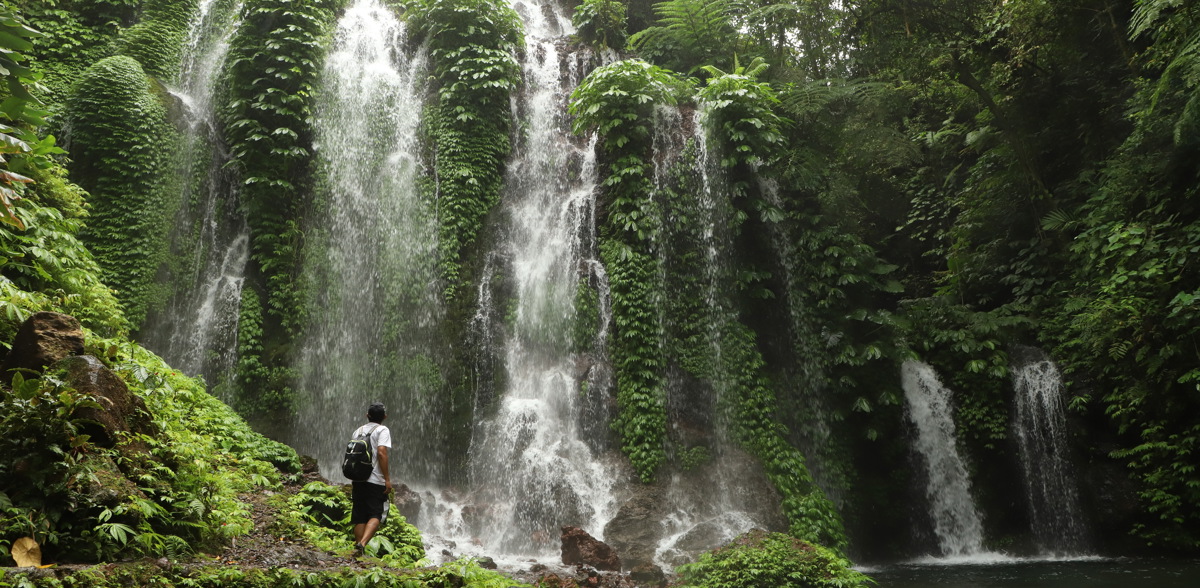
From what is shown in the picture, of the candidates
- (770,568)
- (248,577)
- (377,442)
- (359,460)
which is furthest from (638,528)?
(248,577)

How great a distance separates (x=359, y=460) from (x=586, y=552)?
418cm

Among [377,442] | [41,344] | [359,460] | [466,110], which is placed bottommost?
[359,460]

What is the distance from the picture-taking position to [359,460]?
229 inches

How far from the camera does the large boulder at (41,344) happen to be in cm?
497

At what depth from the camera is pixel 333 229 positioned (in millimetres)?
13836

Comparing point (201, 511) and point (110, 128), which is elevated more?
point (110, 128)

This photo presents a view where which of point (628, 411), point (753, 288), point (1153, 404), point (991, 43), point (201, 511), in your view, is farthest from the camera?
point (991, 43)

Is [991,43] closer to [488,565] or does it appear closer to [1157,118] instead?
[1157,118]

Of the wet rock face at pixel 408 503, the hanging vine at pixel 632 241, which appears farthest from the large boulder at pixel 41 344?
the hanging vine at pixel 632 241

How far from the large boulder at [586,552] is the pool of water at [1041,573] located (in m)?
3.81

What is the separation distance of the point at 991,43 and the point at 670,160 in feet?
22.7

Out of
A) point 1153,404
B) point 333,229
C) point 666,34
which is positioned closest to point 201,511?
point 333,229

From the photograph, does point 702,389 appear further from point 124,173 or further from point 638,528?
point 124,173

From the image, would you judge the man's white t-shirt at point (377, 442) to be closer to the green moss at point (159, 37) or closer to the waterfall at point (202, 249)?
the waterfall at point (202, 249)
